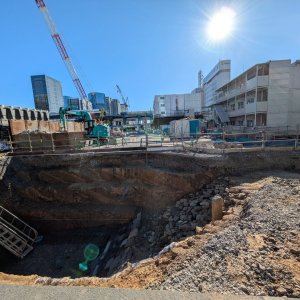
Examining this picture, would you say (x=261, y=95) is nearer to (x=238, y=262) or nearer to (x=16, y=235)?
(x=238, y=262)

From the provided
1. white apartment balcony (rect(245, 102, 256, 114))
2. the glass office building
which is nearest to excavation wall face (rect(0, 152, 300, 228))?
white apartment balcony (rect(245, 102, 256, 114))

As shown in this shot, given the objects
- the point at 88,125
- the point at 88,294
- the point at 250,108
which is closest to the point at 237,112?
the point at 250,108

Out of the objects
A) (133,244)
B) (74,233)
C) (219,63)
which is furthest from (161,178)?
(219,63)

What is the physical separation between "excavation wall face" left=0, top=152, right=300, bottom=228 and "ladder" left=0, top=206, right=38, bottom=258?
1.80 feet

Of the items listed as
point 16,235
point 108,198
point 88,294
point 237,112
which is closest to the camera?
point 88,294

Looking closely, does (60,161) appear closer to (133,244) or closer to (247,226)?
(133,244)

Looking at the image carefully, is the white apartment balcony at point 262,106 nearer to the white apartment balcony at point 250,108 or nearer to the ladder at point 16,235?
the white apartment balcony at point 250,108

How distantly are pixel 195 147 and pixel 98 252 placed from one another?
8.75 metres

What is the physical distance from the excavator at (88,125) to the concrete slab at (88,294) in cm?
1680

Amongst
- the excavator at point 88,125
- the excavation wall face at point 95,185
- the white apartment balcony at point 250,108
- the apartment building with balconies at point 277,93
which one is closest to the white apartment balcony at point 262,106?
the apartment building with balconies at point 277,93

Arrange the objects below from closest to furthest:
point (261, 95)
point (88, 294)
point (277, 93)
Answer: point (88, 294)
point (277, 93)
point (261, 95)

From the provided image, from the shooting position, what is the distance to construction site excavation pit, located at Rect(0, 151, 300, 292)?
9211mm

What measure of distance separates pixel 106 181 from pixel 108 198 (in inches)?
45.3

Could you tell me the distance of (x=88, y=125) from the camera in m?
21.8
